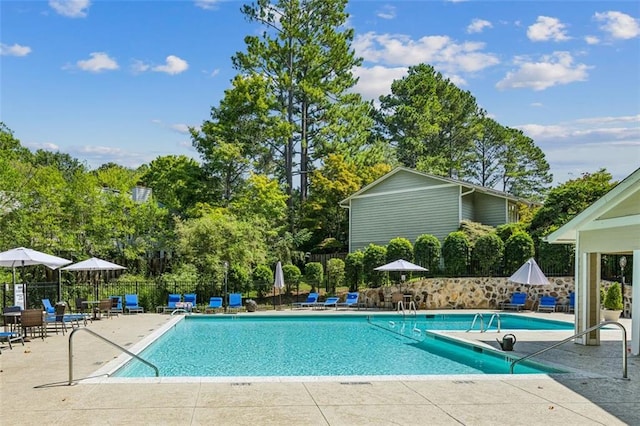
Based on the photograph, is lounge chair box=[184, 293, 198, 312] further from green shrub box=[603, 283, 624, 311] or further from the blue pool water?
green shrub box=[603, 283, 624, 311]

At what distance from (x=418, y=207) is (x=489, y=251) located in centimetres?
631

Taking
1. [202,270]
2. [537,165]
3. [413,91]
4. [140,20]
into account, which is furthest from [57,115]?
[537,165]

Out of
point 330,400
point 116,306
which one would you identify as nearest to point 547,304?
point 116,306

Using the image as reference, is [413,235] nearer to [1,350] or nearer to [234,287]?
[234,287]

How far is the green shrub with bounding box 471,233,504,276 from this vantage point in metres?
24.2

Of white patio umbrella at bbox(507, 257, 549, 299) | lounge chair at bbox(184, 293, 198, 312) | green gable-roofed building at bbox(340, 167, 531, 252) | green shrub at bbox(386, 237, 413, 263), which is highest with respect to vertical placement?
green gable-roofed building at bbox(340, 167, 531, 252)

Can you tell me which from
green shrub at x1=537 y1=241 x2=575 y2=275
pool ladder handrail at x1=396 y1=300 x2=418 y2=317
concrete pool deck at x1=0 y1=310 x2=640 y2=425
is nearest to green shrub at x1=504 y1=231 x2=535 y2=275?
green shrub at x1=537 y1=241 x2=575 y2=275

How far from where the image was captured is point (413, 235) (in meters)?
30.0

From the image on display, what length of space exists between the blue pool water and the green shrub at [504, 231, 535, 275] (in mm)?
4678

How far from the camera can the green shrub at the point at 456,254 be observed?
24.8 metres

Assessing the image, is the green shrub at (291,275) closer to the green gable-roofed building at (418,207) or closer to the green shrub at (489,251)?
the green gable-roofed building at (418,207)

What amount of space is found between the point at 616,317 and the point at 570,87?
7417 mm

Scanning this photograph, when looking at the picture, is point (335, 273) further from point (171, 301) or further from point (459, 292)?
point (171, 301)

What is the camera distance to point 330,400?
24.4 ft
